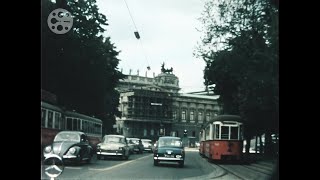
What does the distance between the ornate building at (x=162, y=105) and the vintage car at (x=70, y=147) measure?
867 mm

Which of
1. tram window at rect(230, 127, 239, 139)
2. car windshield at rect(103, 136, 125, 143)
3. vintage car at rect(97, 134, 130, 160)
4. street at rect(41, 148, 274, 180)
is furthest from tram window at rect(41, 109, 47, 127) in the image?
tram window at rect(230, 127, 239, 139)

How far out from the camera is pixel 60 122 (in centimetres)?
904

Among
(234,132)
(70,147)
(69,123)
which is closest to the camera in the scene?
(70,147)

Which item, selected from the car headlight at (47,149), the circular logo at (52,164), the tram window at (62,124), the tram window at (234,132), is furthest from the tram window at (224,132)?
the circular logo at (52,164)

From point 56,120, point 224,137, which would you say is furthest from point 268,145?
point 56,120

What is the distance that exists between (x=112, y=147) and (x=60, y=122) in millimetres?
3389

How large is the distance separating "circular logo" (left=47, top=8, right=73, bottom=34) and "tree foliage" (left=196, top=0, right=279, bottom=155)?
2.42 meters

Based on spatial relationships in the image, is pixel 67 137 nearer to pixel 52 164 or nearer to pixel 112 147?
pixel 52 164

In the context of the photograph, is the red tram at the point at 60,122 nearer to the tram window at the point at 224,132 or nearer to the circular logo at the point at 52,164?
the circular logo at the point at 52,164

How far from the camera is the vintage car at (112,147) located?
11.4m

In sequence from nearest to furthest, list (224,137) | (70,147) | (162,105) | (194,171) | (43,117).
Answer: (43,117)
(70,147)
(162,105)
(194,171)
(224,137)

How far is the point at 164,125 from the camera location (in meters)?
10.6

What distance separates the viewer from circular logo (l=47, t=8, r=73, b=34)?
25.2 ft

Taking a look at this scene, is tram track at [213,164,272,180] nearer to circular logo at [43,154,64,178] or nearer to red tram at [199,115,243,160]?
red tram at [199,115,243,160]
